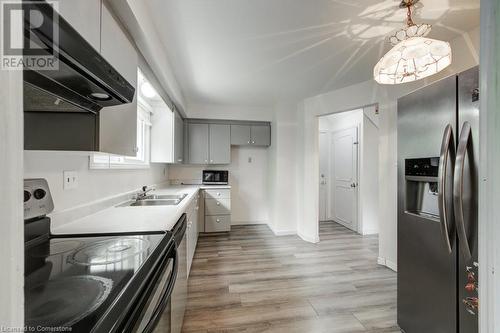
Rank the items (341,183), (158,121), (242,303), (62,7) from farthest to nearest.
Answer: (341,183)
(158,121)
(242,303)
(62,7)

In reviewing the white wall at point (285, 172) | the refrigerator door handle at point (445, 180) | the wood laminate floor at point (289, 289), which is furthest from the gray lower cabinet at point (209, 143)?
the refrigerator door handle at point (445, 180)

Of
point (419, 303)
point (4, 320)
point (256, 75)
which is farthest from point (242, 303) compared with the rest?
point (256, 75)

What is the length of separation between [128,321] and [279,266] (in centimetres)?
223

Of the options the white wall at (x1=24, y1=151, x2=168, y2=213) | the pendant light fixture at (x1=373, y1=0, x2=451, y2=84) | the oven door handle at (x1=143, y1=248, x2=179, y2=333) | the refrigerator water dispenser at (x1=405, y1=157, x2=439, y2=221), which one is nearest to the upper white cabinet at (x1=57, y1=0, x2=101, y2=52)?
the white wall at (x1=24, y1=151, x2=168, y2=213)

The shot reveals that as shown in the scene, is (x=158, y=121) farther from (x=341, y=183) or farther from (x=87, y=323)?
(x=341, y=183)

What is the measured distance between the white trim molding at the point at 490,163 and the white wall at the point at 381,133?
188 centimetres

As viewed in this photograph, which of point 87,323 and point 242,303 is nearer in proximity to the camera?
point 87,323

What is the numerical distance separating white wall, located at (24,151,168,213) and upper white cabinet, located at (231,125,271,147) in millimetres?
2177

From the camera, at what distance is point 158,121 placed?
9.93ft

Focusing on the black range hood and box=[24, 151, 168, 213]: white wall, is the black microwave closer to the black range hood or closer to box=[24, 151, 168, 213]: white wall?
box=[24, 151, 168, 213]: white wall

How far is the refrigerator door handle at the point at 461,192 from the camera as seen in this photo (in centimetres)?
106

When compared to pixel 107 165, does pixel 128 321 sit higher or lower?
lower

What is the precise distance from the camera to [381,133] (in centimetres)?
261

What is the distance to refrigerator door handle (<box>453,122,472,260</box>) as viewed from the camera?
41.8 inches
